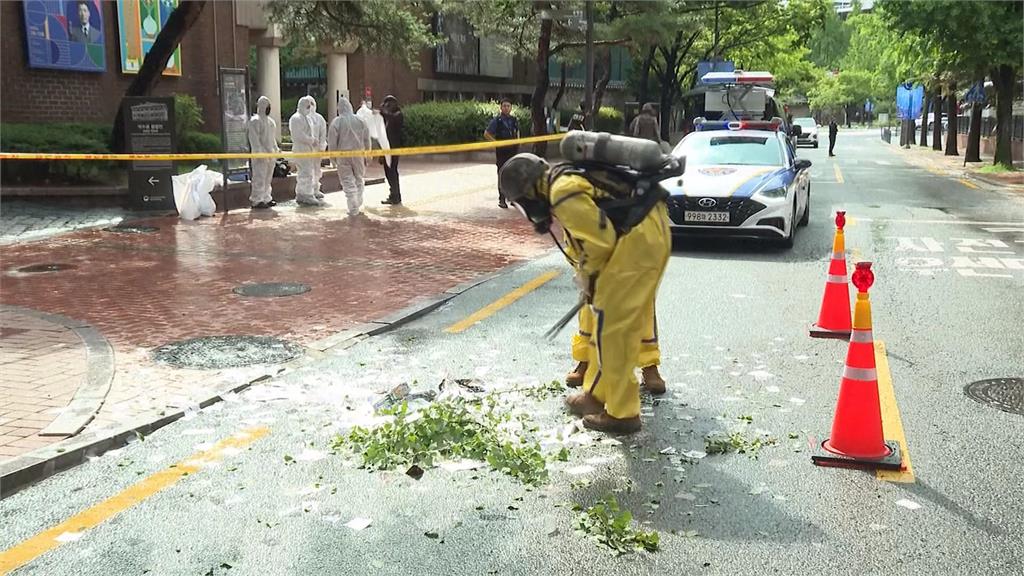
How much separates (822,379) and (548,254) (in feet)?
19.7

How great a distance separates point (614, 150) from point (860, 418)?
183 cm

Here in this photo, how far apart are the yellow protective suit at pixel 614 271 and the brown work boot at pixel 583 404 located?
0.70 feet

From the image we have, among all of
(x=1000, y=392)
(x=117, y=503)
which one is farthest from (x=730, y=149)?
(x=117, y=503)

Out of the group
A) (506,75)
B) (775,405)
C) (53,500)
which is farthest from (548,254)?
(506,75)

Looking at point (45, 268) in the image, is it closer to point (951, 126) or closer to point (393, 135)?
point (393, 135)

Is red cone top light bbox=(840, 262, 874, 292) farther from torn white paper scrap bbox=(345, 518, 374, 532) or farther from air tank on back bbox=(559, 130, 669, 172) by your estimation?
torn white paper scrap bbox=(345, 518, 374, 532)

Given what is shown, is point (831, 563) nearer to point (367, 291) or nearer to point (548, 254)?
point (367, 291)

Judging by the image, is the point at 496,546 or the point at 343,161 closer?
the point at 496,546

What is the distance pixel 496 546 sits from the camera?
12.8 feet

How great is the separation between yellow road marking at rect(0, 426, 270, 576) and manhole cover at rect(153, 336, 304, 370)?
1467mm

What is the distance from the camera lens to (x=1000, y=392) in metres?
6.06

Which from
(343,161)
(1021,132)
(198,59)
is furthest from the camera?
(1021,132)

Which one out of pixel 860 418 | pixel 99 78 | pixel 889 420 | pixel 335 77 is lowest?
pixel 889 420

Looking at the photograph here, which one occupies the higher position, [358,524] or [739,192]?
[739,192]
